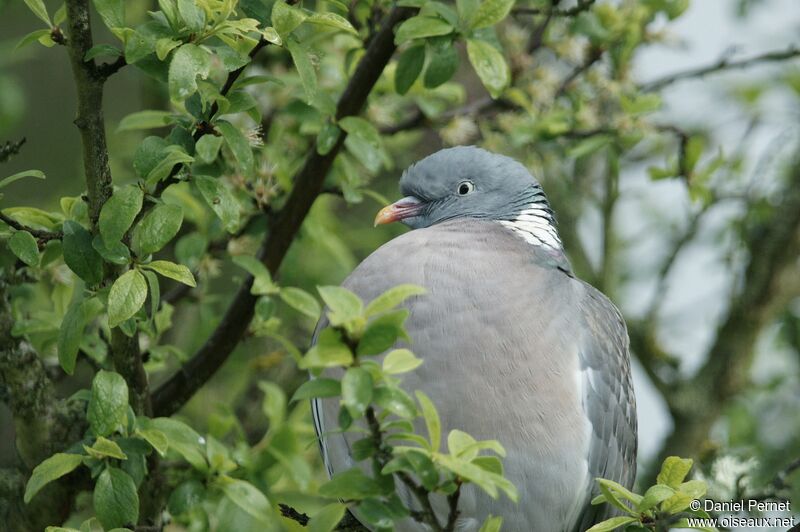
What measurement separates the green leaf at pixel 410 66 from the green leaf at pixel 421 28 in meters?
0.15

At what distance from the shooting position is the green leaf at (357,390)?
1.78m

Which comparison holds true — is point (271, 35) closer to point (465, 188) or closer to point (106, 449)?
point (106, 449)

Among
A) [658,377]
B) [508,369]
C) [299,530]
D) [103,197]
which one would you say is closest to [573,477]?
[508,369]

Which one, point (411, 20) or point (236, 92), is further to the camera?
point (411, 20)

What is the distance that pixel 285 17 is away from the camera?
2.25 meters

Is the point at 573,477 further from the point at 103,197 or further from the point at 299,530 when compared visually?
the point at 103,197

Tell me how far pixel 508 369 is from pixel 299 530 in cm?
67

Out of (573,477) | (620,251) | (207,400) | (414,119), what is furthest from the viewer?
(620,251)

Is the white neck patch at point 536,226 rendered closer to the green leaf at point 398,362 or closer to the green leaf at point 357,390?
the green leaf at point 398,362

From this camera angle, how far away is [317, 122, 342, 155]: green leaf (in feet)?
9.97

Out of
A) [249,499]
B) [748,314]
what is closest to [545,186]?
[748,314]

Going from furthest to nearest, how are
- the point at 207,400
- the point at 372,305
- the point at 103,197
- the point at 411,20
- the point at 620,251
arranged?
1. the point at 620,251
2. the point at 207,400
3. the point at 411,20
4. the point at 103,197
5. the point at 372,305

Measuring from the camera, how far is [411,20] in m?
2.69

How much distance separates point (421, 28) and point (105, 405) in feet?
3.81
